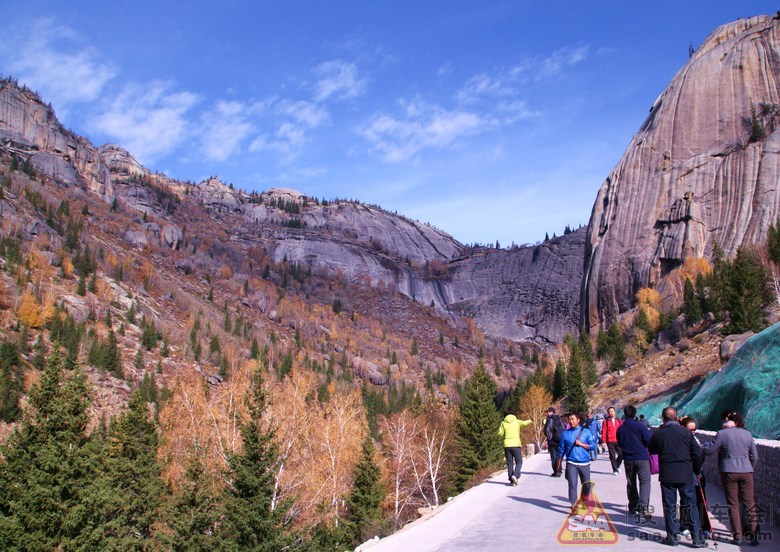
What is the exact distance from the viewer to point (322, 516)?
24.2 metres

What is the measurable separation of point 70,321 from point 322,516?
2949 inches

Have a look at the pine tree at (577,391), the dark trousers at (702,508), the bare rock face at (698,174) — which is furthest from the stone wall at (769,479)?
the bare rock face at (698,174)

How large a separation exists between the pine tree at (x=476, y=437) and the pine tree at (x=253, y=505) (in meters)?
15.9

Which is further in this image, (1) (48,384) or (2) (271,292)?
(2) (271,292)

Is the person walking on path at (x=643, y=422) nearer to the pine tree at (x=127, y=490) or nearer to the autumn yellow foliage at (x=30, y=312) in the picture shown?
the pine tree at (x=127, y=490)

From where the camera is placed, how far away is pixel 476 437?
32375 mm

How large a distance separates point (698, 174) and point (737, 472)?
66.9 meters

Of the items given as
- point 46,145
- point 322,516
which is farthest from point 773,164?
point 46,145

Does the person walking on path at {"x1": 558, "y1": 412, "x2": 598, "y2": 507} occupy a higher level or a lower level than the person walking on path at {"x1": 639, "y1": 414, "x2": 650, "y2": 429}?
lower

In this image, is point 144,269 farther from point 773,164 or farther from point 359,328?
point 773,164

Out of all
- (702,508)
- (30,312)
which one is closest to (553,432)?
(702,508)

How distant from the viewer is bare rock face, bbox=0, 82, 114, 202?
530 ft

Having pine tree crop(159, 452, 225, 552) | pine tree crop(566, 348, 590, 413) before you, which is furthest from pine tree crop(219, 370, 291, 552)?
pine tree crop(566, 348, 590, 413)

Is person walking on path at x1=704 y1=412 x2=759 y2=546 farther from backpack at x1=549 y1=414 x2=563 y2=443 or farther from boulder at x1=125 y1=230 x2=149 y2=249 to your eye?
boulder at x1=125 y1=230 x2=149 y2=249
